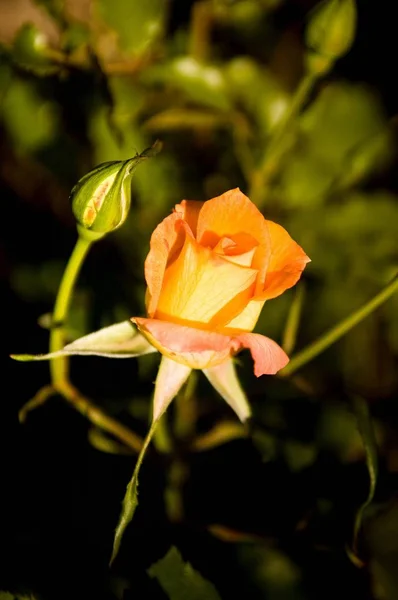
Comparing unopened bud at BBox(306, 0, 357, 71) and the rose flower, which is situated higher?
unopened bud at BBox(306, 0, 357, 71)

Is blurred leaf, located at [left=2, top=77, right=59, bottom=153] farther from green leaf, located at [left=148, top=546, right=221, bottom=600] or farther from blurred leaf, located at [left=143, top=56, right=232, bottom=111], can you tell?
green leaf, located at [left=148, top=546, right=221, bottom=600]

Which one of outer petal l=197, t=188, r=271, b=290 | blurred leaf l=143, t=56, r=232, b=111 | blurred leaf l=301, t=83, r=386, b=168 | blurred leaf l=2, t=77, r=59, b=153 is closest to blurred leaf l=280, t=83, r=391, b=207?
blurred leaf l=301, t=83, r=386, b=168

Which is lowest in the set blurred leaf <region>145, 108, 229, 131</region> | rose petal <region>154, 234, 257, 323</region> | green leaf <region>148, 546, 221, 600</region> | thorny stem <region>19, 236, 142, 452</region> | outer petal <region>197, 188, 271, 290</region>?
green leaf <region>148, 546, 221, 600</region>

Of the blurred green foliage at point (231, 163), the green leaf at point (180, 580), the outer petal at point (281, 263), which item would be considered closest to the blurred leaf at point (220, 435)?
the blurred green foliage at point (231, 163)

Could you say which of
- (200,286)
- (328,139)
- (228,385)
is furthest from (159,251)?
(328,139)

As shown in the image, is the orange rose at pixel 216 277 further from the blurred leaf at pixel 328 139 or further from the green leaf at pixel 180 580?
the blurred leaf at pixel 328 139

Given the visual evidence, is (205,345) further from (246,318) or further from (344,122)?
(344,122)

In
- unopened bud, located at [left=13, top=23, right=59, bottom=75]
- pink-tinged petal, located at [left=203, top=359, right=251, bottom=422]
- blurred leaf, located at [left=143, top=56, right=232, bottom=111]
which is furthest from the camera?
blurred leaf, located at [left=143, top=56, right=232, bottom=111]
